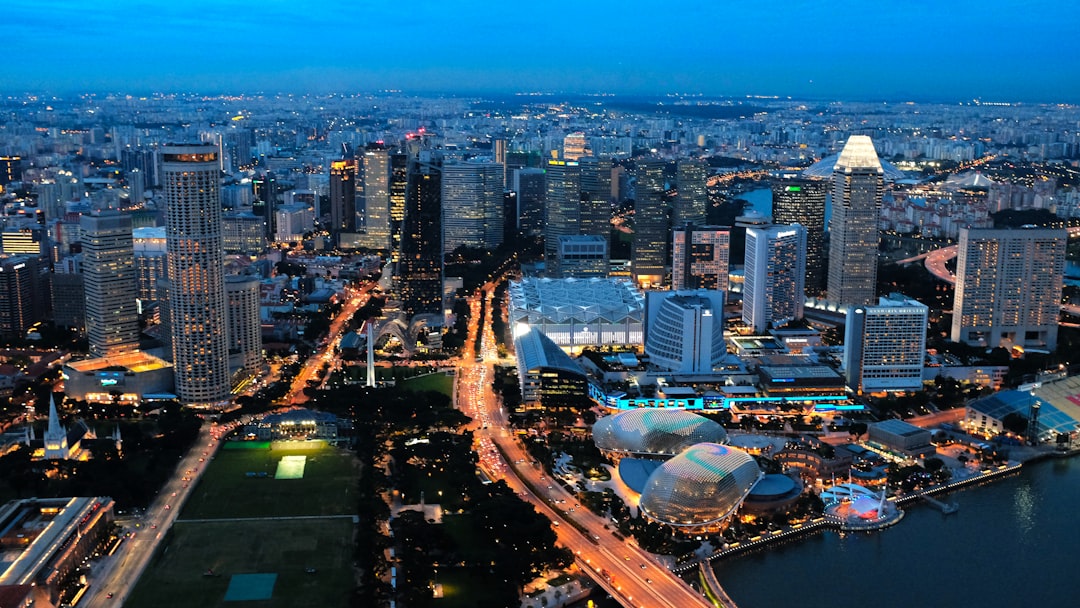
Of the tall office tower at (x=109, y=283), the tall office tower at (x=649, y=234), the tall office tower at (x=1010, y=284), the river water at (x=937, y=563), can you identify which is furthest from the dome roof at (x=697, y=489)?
the tall office tower at (x=649, y=234)

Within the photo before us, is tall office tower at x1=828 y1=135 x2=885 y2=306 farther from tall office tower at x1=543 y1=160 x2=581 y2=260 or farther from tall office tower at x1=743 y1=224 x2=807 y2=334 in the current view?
tall office tower at x1=543 y1=160 x2=581 y2=260

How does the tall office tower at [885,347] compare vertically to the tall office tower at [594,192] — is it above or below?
below

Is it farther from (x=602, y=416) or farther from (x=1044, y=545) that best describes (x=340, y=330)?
(x=1044, y=545)

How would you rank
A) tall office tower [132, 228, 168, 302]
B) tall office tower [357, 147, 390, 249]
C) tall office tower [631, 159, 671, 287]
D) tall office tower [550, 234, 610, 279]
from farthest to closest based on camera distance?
tall office tower [357, 147, 390, 249]
tall office tower [631, 159, 671, 287]
tall office tower [550, 234, 610, 279]
tall office tower [132, 228, 168, 302]

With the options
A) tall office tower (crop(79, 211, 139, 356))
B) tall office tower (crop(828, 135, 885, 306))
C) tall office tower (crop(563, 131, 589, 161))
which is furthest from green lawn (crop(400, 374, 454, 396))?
tall office tower (crop(563, 131, 589, 161))

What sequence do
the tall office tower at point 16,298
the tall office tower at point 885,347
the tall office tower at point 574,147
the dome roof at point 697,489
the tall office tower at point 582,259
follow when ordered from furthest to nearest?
the tall office tower at point 574,147 < the tall office tower at point 582,259 < the tall office tower at point 16,298 < the tall office tower at point 885,347 < the dome roof at point 697,489

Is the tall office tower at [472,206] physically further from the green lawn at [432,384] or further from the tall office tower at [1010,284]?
the tall office tower at [1010,284]
